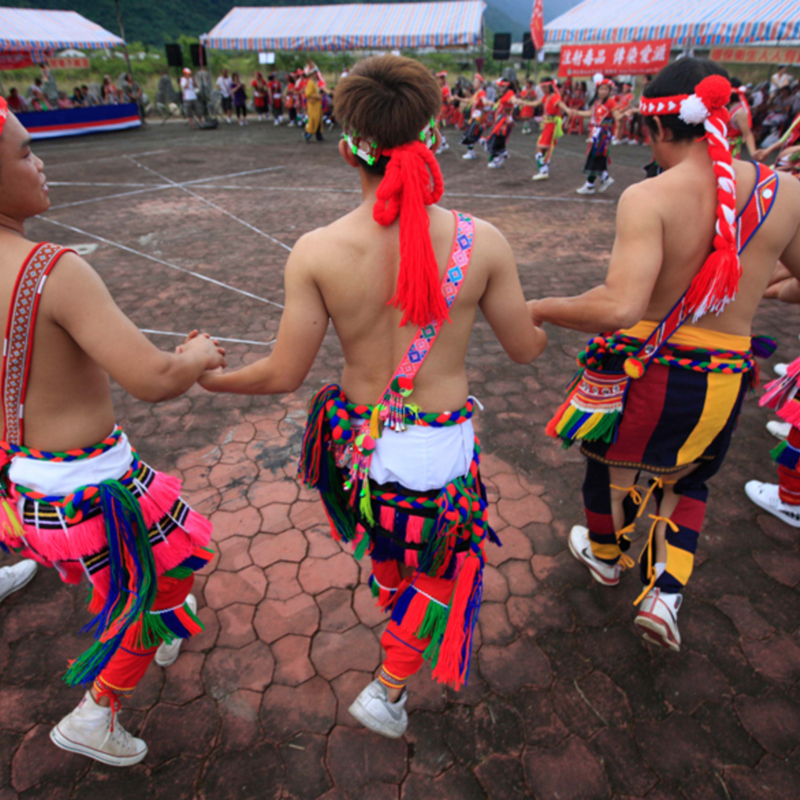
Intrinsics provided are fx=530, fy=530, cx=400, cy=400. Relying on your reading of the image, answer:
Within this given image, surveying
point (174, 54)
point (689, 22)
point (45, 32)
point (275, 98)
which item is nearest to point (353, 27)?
point (275, 98)

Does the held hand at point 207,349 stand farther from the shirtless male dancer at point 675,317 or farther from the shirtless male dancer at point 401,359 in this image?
the shirtless male dancer at point 675,317

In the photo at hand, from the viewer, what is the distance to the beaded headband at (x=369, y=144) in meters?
1.34

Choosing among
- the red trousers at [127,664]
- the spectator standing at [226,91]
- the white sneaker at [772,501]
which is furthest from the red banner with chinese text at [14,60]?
the white sneaker at [772,501]

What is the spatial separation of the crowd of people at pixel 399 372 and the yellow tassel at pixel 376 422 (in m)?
0.02

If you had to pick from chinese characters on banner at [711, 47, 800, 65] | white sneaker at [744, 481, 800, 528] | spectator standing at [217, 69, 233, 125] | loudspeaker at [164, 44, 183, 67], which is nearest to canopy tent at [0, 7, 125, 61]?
spectator standing at [217, 69, 233, 125]

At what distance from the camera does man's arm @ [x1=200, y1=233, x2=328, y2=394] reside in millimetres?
1420

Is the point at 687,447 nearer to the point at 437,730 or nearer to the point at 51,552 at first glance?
the point at 437,730

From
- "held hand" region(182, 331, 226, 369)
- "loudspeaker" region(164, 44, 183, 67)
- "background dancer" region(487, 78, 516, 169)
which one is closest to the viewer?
"held hand" region(182, 331, 226, 369)

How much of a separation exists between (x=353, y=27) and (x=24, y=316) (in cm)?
2360

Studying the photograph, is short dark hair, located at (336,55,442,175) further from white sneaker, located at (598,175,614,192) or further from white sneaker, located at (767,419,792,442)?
white sneaker, located at (598,175,614,192)

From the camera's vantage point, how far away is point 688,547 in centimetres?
219

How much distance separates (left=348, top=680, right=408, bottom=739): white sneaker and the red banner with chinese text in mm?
24161

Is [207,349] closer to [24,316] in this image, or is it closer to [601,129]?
[24,316]

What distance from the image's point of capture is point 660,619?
2066 millimetres
